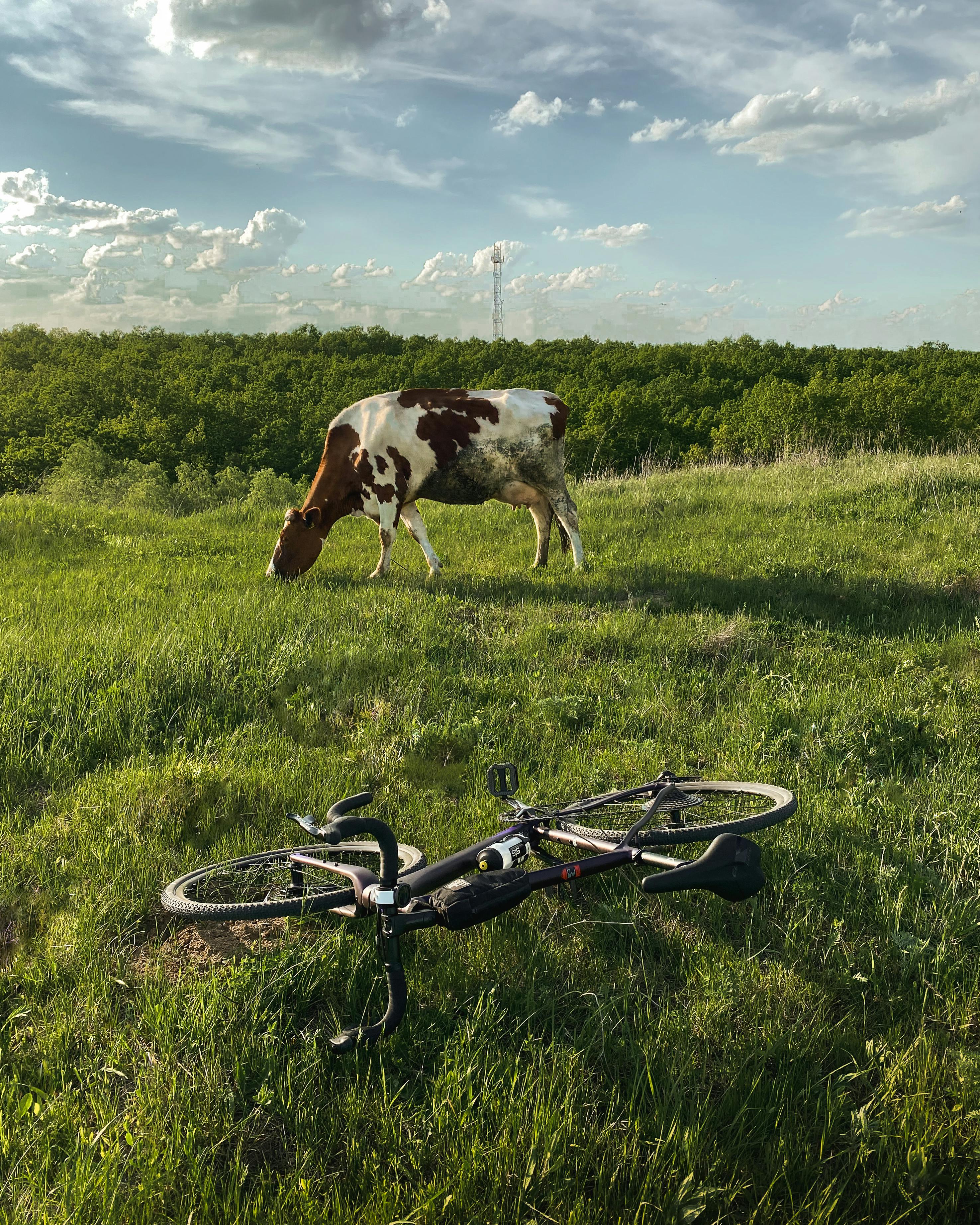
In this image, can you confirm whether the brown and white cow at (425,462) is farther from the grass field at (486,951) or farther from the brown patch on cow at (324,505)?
the grass field at (486,951)

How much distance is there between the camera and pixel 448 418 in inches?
408

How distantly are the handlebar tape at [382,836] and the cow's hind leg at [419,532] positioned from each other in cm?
765

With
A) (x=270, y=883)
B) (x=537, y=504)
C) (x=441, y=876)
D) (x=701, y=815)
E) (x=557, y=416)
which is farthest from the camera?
(x=537, y=504)

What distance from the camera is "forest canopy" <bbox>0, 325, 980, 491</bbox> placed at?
230ft

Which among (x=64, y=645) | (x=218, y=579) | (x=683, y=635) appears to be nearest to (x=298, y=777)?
(x=64, y=645)

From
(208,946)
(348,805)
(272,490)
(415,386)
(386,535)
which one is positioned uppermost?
(415,386)

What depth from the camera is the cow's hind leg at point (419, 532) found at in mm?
10320

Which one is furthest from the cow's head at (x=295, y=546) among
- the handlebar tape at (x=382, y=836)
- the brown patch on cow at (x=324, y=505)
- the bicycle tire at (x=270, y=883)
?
the handlebar tape at (x=382, y=836)

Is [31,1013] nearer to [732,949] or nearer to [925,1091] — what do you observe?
[732,949]

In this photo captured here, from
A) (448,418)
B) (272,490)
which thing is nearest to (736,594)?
(448,418)

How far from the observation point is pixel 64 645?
6125 millimetres

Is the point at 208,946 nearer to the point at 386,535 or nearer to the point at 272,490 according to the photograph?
the point at 386,535

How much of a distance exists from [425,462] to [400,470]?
0.37 meters

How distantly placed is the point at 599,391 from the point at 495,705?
85.0 m
